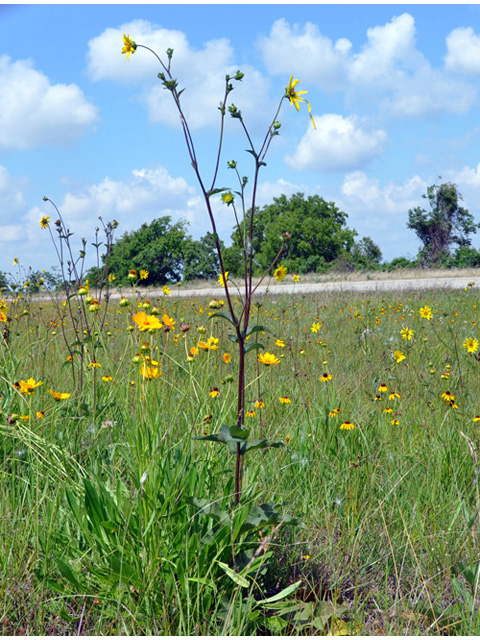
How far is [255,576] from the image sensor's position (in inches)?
59.6

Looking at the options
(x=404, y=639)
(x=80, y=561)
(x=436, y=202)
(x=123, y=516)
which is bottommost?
(x=404, y=639)

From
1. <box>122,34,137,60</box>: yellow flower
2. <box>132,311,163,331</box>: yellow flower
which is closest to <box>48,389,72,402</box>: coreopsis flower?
<box>132,311,163,331</box>: yellow flower

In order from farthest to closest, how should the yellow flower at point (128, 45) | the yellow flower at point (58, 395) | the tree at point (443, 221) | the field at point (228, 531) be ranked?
the tree at point (443, 221), the yellow flower at point (58, 395), the yellow flower at point (128, 45), the field at point (228, 531)

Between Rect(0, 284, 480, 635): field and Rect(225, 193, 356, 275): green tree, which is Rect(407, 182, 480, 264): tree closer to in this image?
Rect(225, 193, 356, 275): green tree

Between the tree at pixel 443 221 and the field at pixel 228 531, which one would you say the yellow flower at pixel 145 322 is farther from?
the tree at pixel 443 221

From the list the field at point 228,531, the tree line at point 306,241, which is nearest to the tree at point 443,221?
the tree line at point 306,241

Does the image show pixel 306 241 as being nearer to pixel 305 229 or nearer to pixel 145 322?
pixel 305 229

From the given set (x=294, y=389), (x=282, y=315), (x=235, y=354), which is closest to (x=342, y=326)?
(x=282, y=315)

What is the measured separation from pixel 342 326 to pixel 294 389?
3.29 m

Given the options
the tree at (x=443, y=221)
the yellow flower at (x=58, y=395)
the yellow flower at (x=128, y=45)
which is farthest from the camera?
the tree at (x=443, y=221)

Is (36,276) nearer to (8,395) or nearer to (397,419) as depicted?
(8,395)

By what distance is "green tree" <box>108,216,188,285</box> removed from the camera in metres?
41.2

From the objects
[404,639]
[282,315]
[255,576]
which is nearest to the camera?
[404,639]

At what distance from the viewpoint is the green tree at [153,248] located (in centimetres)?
4122
